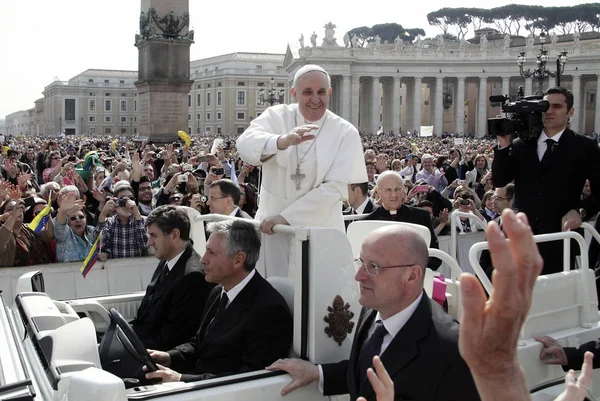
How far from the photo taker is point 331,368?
11.6 feet

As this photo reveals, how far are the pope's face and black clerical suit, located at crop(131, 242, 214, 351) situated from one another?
4.37 ft

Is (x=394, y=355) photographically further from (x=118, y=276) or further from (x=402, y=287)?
(x=118, y=276)

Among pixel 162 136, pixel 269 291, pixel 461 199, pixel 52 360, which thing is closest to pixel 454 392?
pixel 269 291

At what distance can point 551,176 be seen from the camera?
539 centimetres

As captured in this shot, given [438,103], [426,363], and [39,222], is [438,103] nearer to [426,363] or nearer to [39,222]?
[39,222]

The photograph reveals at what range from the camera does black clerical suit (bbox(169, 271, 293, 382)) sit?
3750 millimetres

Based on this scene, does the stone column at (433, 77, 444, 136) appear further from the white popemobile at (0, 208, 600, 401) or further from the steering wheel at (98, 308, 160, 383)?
the steering wheel at (98, 308, 160, 383)

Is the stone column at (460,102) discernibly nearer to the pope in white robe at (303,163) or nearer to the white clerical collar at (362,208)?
the white clerical collar at (362,208)

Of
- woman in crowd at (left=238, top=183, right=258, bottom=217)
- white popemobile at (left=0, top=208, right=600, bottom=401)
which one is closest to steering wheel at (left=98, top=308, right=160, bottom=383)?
white popemobile at (left=0, top=208, right=600, bottom=401)

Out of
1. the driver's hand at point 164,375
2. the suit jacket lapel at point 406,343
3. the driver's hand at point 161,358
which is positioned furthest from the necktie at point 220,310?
the suit jacket lapel at point 406,343

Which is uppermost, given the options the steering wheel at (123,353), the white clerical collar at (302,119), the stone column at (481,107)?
the stone column at (481,107)

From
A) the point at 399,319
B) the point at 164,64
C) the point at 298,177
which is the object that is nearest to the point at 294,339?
the point at 399,319

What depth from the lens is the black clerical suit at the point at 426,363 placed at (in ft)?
9.49

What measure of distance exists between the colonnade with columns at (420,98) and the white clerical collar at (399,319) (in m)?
85.1
